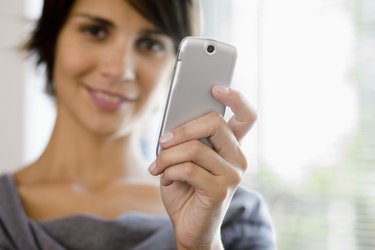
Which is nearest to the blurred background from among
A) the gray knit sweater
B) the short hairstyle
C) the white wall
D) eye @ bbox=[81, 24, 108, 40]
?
the white wall

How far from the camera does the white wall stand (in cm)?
156

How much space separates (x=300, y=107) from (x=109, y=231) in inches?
24.8

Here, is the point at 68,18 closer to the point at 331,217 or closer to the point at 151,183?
the point at 151,183

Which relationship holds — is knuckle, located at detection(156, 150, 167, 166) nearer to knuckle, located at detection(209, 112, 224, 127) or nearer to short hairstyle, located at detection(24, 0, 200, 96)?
knuckle, located at detection(209, 112, 224, 127)

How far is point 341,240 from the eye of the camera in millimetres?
1298

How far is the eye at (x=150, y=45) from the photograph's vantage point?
995 millimetres

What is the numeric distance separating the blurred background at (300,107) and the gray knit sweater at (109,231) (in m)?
0.39

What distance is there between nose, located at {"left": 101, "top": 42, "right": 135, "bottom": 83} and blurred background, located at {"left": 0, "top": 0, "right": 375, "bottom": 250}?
0.28 meters

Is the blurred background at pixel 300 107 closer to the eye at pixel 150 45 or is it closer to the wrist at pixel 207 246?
the eye at pixel 150 45

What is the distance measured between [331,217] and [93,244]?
64 centimetres

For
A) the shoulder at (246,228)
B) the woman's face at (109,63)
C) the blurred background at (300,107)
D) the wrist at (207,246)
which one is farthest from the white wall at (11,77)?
the wrist at (207,246)

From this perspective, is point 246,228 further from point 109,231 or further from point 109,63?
point 109,63

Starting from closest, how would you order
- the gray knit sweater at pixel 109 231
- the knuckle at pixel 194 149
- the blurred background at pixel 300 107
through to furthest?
the knuckle at pixel 194 149 < the gray knit sweater at pixel 109 231 < the blurred background at pixel 300 107

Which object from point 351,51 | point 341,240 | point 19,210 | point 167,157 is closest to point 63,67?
point 19,210
